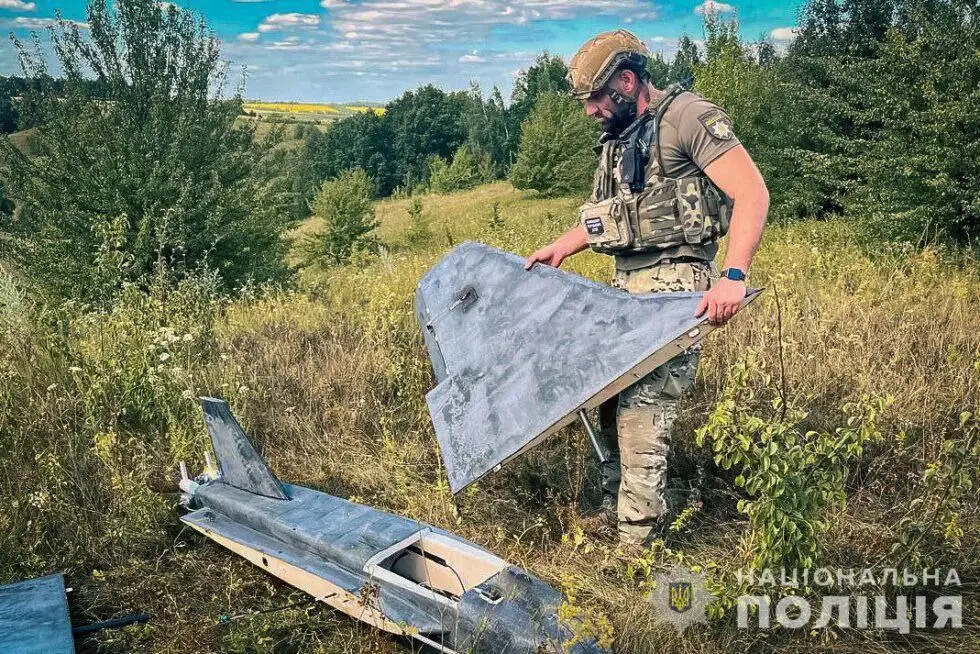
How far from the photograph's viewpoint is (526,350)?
11.4 ft

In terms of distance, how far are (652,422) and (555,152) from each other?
128 ft

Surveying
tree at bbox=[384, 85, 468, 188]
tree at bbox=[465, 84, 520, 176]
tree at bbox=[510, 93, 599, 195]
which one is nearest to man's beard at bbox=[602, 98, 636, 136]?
tree at bbox=[510, 93, 599, 195]

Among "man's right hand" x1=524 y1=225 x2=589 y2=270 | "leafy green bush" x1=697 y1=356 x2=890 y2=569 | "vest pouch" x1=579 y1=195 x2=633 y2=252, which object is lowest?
"leafy green bush" x1=697 y1=356 x2=890 y2=569

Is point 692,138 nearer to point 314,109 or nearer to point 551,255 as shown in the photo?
point 551,255

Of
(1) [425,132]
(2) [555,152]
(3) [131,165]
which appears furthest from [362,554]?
(1) [425,132]

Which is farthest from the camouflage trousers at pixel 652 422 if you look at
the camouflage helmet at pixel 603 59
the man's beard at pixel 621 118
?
the camouflage helmet at pixel 603 59

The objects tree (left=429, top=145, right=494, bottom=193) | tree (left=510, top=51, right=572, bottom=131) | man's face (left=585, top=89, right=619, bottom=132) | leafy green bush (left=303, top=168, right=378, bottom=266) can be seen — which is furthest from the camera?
tree (left=510, top=51, right=572, bottom=131)

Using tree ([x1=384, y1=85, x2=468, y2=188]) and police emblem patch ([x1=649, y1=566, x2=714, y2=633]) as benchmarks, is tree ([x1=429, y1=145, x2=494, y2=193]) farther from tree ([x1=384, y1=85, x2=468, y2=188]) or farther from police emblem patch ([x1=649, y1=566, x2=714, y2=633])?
police emblem patch ([x1=649, y1=566, x2=714, y2=633])

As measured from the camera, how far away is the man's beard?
11.6 feet

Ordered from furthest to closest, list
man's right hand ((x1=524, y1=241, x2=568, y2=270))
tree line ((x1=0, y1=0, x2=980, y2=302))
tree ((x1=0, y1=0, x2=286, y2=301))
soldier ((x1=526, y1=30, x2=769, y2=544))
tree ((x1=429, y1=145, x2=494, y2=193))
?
tree ((x1=429, y1=145, x2=494, y2=193)) < tree ((x1=0, y1=0, x2=286, y2=301)) < tree line ((x1=0, y1=0, x2=980, y2=302)) < man's right hand ((x1=524, y1=241, x2=568, y2=270)) < soldier ((x1=526, y1=30, x2=769, y2=544))

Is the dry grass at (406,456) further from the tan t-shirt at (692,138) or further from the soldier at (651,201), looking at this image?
the tan t-shirt at (692,138)

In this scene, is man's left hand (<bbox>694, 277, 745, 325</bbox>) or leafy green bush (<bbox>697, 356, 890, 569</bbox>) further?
man's left hand (<bbox>694, 277, 745, 325</bbox>)

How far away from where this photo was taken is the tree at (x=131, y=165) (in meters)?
8.94

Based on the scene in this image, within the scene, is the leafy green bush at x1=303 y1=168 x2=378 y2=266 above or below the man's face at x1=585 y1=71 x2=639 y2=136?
below
